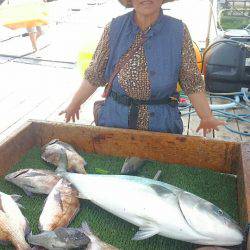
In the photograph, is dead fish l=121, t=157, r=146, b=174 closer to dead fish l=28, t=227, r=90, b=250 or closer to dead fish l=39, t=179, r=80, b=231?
dead fish l=39, t=179, r=80, b=231

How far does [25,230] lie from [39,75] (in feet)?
19.1

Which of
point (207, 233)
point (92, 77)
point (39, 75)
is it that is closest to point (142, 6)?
point (92, 77)

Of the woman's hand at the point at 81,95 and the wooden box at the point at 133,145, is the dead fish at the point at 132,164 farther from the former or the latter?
the woman's hand at the point at 81,95

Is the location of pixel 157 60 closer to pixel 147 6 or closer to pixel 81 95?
pixel 147 6

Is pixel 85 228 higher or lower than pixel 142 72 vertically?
lower

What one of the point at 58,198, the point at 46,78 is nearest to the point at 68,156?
the point at 58,198

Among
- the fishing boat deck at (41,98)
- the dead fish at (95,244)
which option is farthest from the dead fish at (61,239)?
the fishing boat deck at (41,98)

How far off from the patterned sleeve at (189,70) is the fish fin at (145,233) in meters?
1.27

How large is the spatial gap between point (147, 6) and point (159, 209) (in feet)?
4.79

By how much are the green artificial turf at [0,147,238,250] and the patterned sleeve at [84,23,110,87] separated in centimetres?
65

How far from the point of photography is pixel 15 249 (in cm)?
210

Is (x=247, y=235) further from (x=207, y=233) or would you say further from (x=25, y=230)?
(x=25, y=230)

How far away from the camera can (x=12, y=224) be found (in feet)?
7.04

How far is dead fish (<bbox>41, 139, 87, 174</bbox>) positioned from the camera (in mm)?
2748
